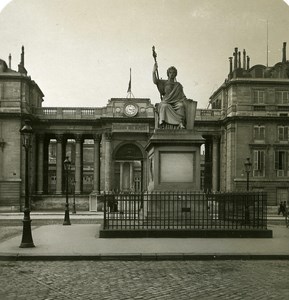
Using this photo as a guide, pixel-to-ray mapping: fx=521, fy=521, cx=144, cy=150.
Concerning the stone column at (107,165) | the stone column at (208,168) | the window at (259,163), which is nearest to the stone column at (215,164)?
the stone column at (208,168)

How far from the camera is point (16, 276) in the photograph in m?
9.80

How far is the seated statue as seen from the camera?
17.8 m

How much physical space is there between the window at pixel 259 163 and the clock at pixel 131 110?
12238mm

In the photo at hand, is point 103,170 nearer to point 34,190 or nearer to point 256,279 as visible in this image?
point 34,190

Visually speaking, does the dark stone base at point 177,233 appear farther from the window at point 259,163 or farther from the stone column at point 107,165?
the stone column at point 107,165

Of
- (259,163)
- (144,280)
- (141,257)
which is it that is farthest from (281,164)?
(144,280)

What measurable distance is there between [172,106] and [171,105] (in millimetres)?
49

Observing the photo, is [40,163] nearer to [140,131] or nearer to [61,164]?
[61,164]

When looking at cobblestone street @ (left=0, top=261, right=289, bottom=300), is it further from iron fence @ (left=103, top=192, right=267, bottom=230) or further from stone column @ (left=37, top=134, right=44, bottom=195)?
stone column @ (left=37, top=134, right=44, bottom=195)

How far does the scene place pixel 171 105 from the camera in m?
18.0

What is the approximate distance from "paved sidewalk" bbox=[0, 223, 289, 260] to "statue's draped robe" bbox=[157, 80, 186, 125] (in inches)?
181

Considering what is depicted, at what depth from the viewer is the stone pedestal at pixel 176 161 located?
55.5 ft

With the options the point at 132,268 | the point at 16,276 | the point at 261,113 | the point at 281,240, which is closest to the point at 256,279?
the point at 132,268

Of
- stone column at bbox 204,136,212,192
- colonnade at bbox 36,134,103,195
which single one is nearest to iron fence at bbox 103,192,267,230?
colonnade at bbox 36,134,103,195
